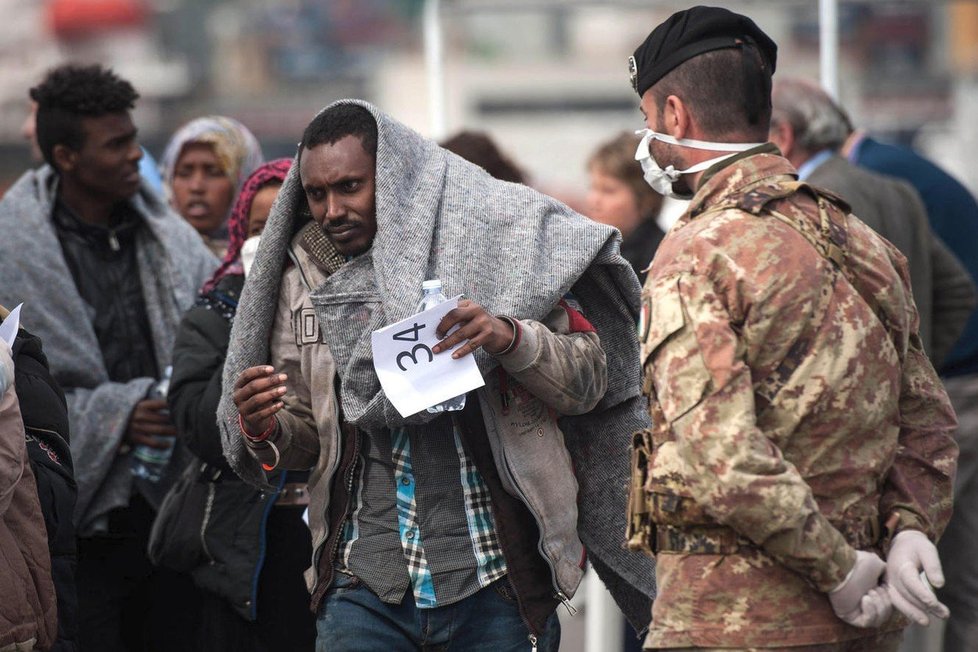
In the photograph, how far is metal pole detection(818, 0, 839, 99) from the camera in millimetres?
7352

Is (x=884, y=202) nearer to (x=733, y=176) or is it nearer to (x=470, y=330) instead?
(x=733, y=176)

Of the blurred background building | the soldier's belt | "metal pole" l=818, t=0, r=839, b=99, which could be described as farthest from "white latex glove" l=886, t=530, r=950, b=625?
the blurred background building

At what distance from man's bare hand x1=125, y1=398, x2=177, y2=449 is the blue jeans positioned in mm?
1349

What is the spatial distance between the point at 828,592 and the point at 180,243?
284 centimetres

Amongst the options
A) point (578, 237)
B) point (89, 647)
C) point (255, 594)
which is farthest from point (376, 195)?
point (89, 647)

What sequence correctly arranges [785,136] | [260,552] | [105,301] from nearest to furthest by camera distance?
[260,552]
[105,301]
[785,136]

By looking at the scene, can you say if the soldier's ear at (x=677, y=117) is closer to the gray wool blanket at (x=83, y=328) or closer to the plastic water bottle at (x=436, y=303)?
the plastic water bottle at (x=436, y=303)

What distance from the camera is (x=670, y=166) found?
336 centimetres

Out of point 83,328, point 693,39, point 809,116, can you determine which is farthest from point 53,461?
point 809,116

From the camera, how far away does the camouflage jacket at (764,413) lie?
2955 mm

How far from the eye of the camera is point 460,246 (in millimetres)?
3691

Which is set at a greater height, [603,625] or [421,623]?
[421,623]

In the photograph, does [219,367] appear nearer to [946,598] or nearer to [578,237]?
[578,237]

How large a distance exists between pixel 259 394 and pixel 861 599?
1.40 m
